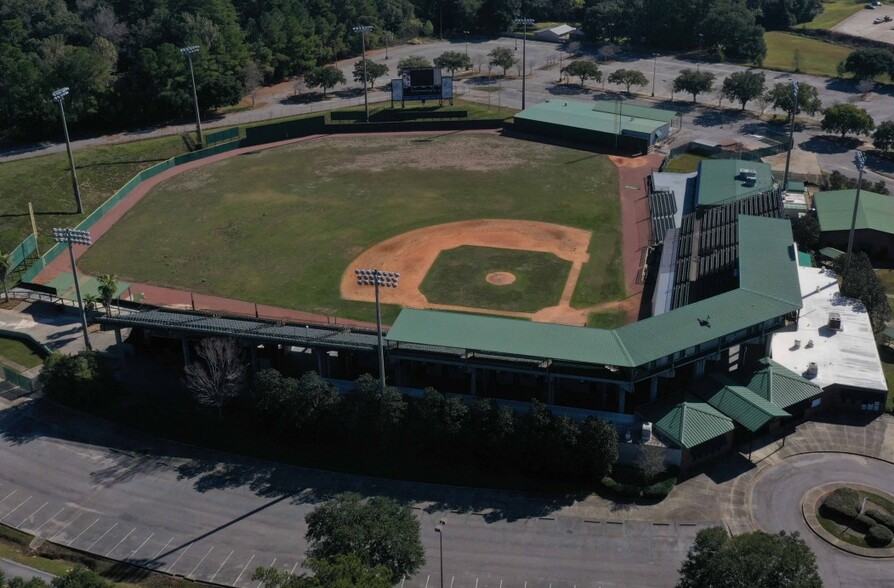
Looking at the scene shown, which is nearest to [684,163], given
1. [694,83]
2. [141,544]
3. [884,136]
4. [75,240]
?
[694,83]

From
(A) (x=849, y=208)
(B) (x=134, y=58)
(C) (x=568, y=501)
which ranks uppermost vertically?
(B) (x=134, y=58)

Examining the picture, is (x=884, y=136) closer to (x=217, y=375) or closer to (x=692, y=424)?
(x=692, y=424)

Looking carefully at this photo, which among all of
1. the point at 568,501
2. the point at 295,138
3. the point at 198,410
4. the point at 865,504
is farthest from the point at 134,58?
the point at 865,504

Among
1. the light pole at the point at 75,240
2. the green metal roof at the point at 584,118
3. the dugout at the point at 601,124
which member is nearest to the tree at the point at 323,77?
the green metal roof at the point at 584,118

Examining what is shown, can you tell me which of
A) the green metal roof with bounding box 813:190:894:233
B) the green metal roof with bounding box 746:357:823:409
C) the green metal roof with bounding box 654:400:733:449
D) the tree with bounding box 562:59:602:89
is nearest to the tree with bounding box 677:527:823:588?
the green metal roof with bounding box 654:400:733:449

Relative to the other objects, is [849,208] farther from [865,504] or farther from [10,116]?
[10,116]
